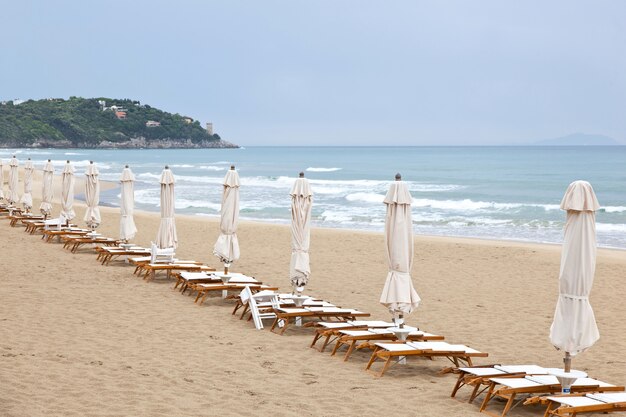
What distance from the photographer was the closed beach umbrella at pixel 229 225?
1244cm

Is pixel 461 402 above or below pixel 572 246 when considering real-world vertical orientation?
below

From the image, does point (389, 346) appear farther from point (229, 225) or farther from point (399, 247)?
point (229, 225)

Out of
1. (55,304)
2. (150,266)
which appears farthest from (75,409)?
(150,266)

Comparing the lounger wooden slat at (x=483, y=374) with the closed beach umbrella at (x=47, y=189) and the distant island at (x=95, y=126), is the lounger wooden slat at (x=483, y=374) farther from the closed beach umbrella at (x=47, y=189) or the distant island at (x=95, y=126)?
the distant island at (x=95, y=126)

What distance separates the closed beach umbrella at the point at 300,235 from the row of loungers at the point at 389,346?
0.31 meters

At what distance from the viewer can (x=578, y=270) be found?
6.82 metres

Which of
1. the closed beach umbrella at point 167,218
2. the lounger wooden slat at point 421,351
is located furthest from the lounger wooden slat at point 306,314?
the closed beach umbrella at point 167,218

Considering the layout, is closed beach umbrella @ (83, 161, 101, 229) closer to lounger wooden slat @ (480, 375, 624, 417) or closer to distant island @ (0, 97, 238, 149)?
lounger wooden slat @ (480, 375, 624, 417)

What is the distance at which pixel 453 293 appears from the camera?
13.5 m

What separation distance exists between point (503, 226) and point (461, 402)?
2378 cm

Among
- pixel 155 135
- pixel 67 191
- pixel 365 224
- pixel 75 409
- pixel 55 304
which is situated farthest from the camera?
pixel 155 135

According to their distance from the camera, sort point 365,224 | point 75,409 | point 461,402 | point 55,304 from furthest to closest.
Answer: point 365,224
point 55,304
point 461,402
point 75,409

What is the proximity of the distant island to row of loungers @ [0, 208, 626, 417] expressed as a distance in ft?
448

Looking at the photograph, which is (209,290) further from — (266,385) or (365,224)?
(365,224)
